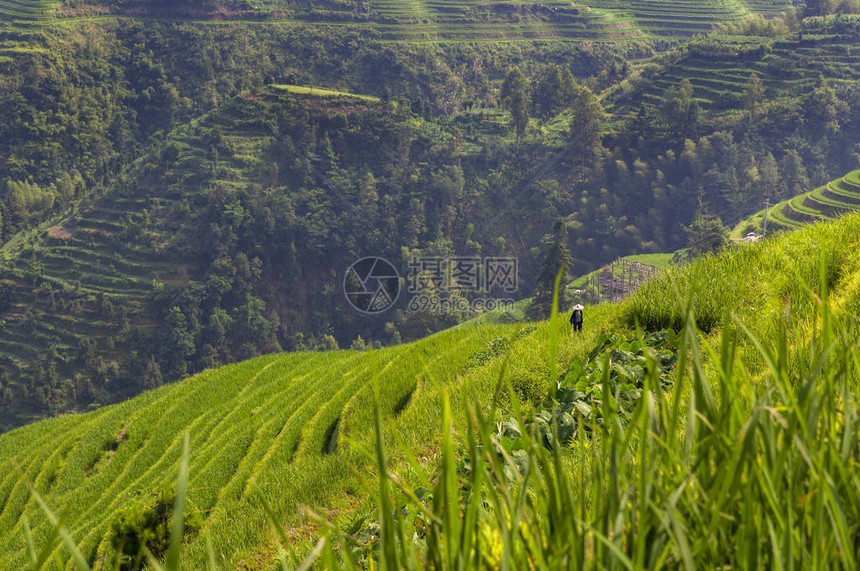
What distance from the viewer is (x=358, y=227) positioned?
322 feet

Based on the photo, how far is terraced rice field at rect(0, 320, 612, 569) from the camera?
4.91m

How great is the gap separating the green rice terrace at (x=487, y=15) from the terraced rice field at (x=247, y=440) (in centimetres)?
14329

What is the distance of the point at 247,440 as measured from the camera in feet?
31.5

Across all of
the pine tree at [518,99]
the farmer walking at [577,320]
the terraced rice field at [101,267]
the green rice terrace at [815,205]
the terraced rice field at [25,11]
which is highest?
the terraced rice field at [25,11]

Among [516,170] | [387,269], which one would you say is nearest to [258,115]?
[387,269]

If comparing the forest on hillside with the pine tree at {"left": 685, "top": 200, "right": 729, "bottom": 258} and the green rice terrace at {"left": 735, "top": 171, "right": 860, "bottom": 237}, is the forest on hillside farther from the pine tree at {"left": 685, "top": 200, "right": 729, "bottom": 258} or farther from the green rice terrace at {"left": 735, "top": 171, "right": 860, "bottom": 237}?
the pine tree at {"left": 685, "top": 200, "right": 729, "bottom": 258}

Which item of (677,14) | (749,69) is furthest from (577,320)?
(677,14)

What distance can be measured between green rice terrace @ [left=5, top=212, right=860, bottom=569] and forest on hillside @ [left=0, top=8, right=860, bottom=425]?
63887 mm

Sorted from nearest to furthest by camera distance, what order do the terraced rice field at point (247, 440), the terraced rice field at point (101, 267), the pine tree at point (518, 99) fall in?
the terraced rice field at point (247, 440)
the terraced rice field at point (101, 267)
the pine tree at point (518, 99)

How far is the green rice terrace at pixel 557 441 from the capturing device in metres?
0.90

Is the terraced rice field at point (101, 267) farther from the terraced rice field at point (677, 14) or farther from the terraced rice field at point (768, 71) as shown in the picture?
the terraced rice field at point (677, 14)

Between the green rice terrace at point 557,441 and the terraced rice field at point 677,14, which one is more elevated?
the terraced rice field at point 677,14

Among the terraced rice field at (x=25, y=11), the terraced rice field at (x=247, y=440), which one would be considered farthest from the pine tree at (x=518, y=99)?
the terraced rice field at (x=25, y=11)

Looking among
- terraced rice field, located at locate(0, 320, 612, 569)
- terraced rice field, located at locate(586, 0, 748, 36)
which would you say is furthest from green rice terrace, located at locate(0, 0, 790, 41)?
terraced rice field, located at locate(0, 320, 612, 569)
